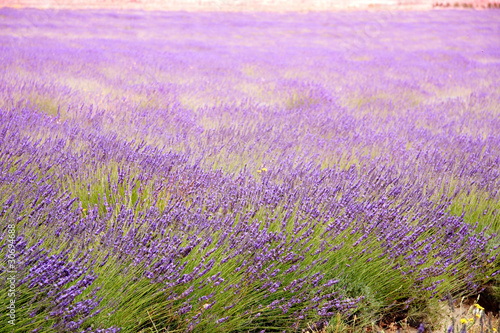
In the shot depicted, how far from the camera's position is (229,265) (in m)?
1.57

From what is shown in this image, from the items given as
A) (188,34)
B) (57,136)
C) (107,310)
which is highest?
(188,34)

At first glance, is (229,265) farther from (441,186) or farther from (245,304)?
(441,186)

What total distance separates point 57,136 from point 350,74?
20.2ft

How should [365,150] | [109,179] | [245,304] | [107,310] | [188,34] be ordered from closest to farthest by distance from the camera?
[107,310] < [245,304] < [109,179] < [365,150] < [188,34]

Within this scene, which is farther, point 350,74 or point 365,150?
point 350,74

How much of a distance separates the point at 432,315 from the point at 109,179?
1891mm

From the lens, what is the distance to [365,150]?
3023 millimetres

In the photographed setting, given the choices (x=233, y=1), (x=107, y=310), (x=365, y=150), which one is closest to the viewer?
(x=107, y=310)

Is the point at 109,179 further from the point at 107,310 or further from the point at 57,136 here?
the point at 107,310

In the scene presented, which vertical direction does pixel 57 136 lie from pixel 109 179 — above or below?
above

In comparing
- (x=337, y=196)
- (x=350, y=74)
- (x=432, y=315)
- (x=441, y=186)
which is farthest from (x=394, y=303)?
(x=350, y=74)

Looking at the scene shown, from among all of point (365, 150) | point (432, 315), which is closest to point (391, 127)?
point (365, 150)

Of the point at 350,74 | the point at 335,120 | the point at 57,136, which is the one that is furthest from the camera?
the point at 350,74

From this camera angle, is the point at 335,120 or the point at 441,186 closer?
the point at 441,186
